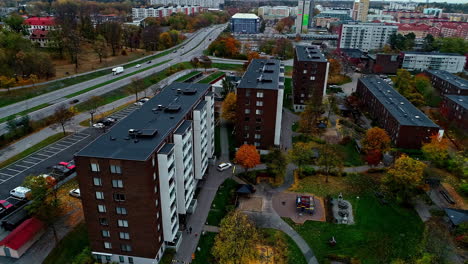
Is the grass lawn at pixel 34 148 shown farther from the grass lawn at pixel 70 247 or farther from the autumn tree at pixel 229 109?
the autumn tree at pixel 229 109

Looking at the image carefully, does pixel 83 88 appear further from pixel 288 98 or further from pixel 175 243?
pixel 175 243

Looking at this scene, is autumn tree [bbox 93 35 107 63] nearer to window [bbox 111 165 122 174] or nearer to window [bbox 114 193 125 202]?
window [bbox 114 193 125 202]

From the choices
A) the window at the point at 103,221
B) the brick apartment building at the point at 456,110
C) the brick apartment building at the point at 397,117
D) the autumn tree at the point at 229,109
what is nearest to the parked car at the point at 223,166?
the autumn tree at the point at 229,109

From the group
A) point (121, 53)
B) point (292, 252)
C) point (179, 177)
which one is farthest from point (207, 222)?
point (121, 53)

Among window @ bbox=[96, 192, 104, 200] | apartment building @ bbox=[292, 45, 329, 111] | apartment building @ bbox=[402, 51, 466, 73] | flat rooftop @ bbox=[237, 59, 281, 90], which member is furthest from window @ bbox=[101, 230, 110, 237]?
apartment building @ bbox=[402, 51, 466, 73]

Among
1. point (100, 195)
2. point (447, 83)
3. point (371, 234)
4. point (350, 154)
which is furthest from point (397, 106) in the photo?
point (100, 195)
